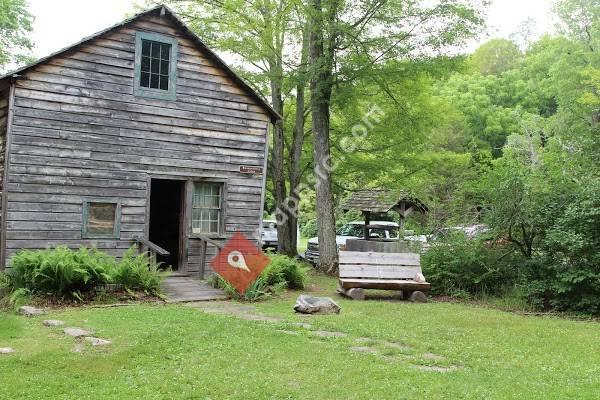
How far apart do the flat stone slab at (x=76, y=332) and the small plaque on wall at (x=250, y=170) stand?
7.30 m

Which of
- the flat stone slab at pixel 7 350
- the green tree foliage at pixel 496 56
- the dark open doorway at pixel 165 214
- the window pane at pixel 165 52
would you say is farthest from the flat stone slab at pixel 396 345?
the green tree foliage at pixel 496 56

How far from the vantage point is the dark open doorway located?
683 inches

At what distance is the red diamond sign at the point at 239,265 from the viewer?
1305 centimetres

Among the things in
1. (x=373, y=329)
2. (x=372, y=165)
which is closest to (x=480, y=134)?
(x=372, y=165)

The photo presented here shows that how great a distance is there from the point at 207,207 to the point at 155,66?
3783 mm

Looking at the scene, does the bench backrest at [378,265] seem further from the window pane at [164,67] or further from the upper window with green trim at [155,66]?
the window pane at [164,67]

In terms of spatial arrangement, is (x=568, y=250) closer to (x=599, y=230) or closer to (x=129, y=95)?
(x=599, y=230)

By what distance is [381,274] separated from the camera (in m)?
14.1

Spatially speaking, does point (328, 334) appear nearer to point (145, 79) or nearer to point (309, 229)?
point (145, 79)

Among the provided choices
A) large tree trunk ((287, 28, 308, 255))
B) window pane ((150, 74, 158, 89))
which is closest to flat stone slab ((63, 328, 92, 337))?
window pane ((150, 74, 158, 89))

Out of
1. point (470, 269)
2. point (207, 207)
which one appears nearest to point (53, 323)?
point (207, 207)

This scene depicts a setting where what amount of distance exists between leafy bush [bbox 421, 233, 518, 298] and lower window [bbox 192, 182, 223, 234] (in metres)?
5.71

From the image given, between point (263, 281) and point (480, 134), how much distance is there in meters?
38.4

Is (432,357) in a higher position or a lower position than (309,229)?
lower
